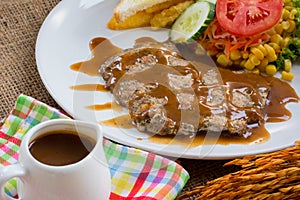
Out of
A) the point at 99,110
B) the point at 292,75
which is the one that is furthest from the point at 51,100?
the point at 292,75

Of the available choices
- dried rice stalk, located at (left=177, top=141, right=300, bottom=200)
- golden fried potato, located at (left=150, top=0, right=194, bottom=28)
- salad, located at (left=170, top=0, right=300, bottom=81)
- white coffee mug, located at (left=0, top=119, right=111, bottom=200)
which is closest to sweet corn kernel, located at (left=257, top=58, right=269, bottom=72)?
salad, located at (left=170, top=0, right=300, bottom=81)

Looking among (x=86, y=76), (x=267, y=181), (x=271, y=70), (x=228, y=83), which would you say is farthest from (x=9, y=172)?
(x=271, y=70)

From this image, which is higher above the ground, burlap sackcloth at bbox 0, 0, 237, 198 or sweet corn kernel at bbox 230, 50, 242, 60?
sweet corn kernel at bbox 230, 50, 242, 60

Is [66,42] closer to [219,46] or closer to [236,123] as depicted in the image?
[219,46]

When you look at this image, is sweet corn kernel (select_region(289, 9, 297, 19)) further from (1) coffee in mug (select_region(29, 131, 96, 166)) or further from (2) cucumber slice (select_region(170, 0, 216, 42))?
(1) coffee in mug (select_region(29, 131, 96, 166))

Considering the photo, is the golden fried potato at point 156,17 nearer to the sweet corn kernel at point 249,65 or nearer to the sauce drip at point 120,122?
the sweet corn kernel at point 249,65

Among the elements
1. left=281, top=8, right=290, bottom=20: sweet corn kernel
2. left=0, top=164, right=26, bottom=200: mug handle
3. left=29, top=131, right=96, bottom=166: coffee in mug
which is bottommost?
left=281, top=8, right=290, bottom=20: sweet corn kernel

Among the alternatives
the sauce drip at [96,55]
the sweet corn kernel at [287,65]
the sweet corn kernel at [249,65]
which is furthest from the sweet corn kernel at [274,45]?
the sauce drip at [96,55]
